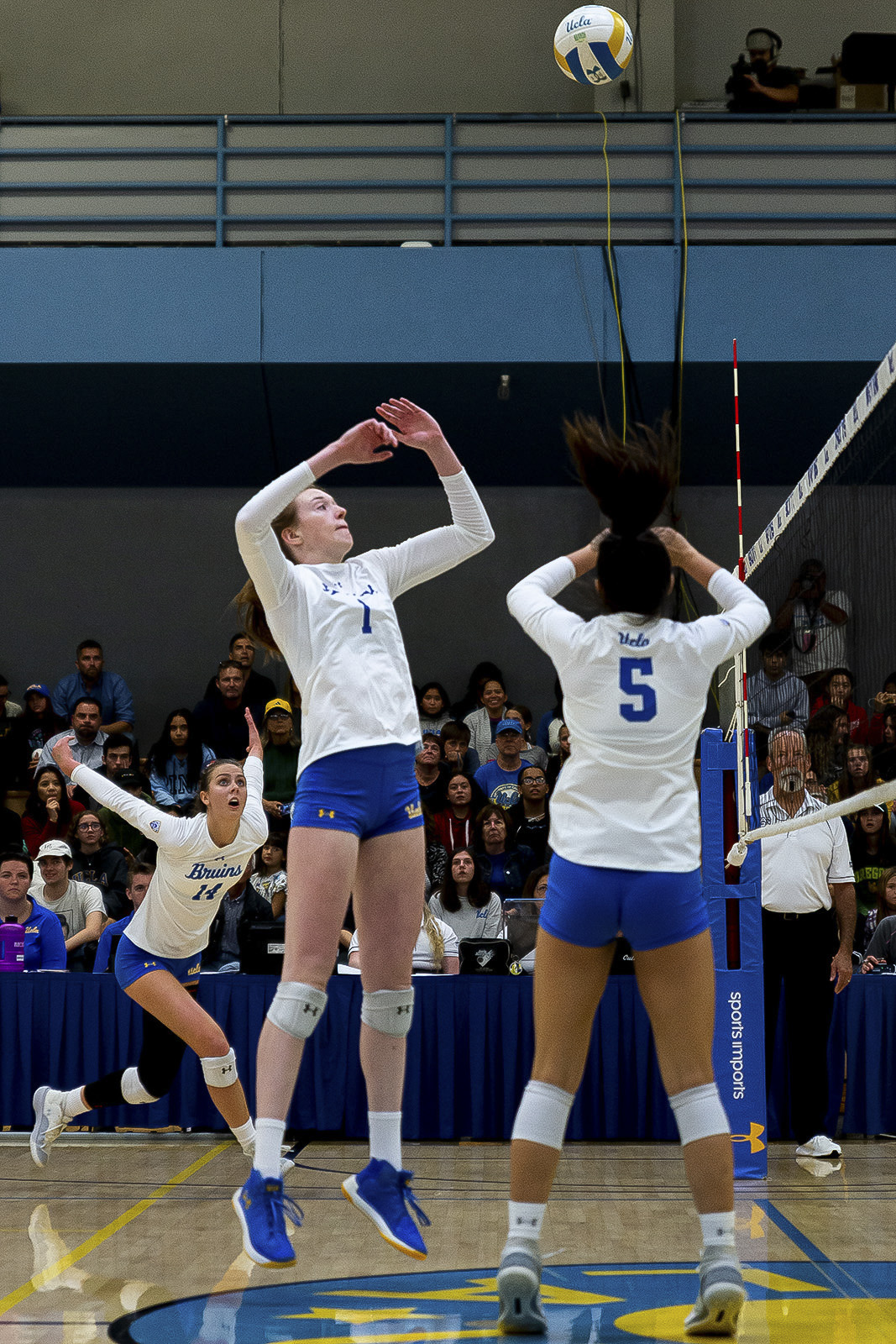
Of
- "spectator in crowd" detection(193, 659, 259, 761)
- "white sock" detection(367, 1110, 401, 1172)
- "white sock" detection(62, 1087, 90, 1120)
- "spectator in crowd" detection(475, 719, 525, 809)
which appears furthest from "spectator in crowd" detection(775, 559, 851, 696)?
"white sock" detection(367, 1110, 401, 1172)

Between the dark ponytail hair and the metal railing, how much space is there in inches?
326

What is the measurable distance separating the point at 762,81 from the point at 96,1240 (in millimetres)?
10620

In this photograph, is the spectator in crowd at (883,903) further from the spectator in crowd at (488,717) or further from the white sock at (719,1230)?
the white sock at (719,1230)

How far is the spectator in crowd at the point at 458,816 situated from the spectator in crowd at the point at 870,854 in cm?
254

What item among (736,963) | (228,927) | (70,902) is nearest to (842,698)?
(736,963)

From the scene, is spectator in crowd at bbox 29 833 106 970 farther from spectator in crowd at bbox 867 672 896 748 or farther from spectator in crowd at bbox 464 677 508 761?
spectator in crowd at bbox 867 672 896 748

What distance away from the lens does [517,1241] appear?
10.9ft

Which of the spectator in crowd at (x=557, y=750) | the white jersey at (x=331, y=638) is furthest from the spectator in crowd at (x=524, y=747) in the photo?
the white jersey at (x=331, y=638)

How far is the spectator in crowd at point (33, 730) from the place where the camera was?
37.2 ft

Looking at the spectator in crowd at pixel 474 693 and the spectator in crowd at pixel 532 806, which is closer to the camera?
the spectator in crowd at pixel 532 806

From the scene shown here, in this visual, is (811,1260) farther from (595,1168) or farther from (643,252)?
(643,252)

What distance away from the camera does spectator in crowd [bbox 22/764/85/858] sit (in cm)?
1023

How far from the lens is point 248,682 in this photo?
38.6 ft

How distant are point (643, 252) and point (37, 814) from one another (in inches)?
249
